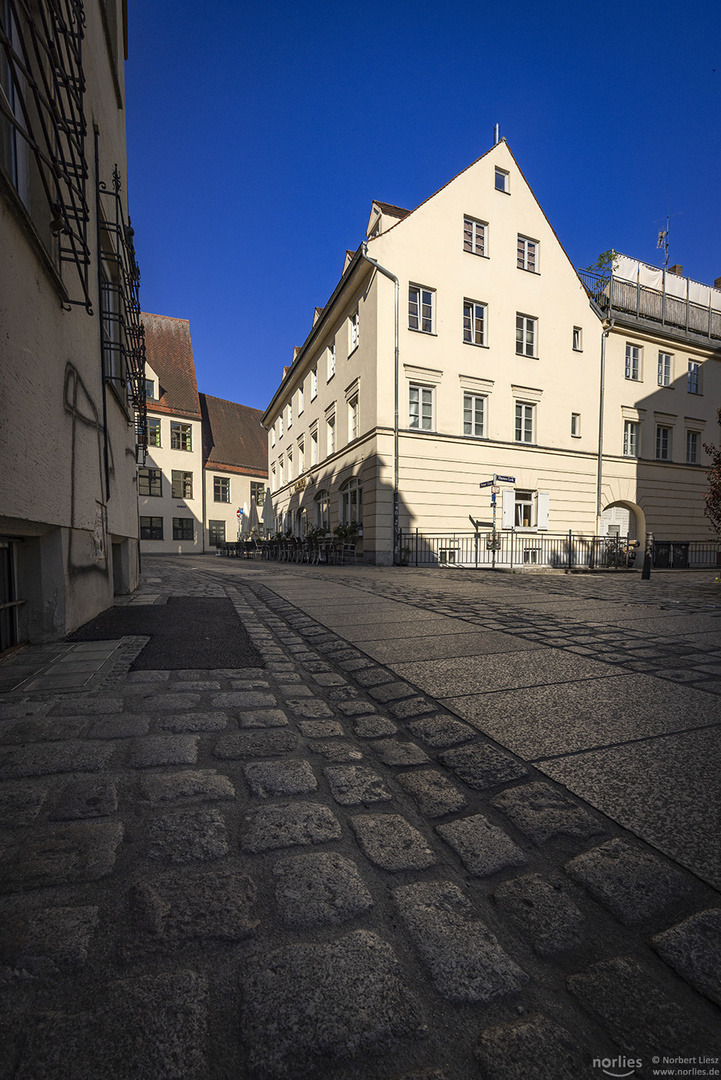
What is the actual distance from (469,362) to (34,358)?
16171mm

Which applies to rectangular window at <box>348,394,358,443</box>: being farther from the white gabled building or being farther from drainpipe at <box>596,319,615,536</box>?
drainpipe at <box>596,319,615,536</box>

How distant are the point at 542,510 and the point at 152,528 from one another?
25.3m

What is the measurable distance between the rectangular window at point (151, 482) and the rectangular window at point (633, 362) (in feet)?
92.3

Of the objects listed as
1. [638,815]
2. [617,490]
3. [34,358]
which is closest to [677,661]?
[638,815]

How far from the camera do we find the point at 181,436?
3341 centimetres

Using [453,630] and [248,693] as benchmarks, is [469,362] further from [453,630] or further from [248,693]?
[248,693]

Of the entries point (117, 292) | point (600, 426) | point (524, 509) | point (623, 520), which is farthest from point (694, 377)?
point (117, 292)

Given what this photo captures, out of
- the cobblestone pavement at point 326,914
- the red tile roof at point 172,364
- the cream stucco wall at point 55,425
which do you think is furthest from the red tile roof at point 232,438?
the cobblestone pavement at point 326,914

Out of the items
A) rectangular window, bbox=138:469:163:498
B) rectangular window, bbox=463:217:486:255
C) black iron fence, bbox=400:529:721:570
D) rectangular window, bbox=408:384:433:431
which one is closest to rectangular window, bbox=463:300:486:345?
rectangular window, bbox=463:217:486:255

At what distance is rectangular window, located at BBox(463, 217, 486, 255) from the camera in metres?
17.3

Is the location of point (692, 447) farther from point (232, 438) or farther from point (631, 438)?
point (232, 438)

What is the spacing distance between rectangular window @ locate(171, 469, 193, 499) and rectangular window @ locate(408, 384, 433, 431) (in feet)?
72.3

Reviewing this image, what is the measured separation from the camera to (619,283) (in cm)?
2169

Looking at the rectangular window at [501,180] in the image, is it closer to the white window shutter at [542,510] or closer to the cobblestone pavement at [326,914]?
the white window shutter at [542,510]
